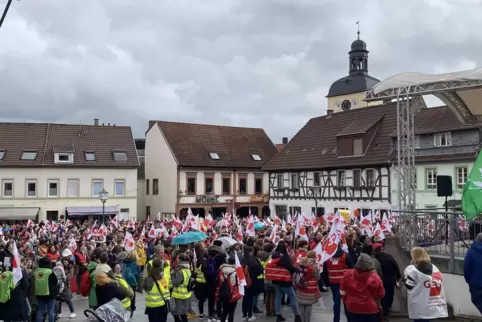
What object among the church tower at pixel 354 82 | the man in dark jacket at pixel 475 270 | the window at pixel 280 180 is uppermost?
the church tower at pixel 354 82

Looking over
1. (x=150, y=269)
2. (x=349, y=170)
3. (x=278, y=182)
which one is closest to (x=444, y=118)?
(x=349, y=170)

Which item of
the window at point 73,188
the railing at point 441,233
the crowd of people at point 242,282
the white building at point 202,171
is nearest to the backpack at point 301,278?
the crowd of people at point 242,282

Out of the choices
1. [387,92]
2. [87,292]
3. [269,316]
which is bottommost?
[269,316]

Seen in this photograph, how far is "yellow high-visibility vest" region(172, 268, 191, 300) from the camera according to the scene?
9688 mm

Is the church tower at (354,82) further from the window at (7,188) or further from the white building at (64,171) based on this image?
the window at (7,188)

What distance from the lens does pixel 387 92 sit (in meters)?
14.5

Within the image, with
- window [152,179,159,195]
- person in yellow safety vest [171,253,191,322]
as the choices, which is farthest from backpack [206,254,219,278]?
window [152,179,159,195]

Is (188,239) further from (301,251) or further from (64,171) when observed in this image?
(64,171)

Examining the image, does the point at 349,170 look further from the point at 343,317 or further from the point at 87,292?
the point at 87,292

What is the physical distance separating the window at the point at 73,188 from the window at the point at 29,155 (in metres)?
3.22

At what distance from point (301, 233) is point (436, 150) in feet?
60.9

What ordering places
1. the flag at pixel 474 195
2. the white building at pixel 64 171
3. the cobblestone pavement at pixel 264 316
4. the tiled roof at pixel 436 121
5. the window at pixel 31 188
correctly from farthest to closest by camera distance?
1. the window at pixel 31 188
2. the white building at pixel 64 171
3. the tiled roof at pixel 436 121
4. the cobblestone pavement at pixel 264 316
5. the flag at pixel 474 195

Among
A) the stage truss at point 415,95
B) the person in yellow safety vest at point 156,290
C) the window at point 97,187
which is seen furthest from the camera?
the window at point 97,187

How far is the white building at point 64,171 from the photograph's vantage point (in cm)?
4119
